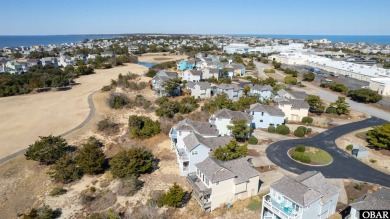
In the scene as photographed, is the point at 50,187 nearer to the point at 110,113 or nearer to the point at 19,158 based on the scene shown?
the point at 19,158

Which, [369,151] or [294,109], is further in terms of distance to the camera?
[294,109]

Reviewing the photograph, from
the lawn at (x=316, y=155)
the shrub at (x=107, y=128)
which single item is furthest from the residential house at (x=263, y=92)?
the shrub at (x=107, y=128)

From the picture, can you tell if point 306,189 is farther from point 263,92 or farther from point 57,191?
point 263,92

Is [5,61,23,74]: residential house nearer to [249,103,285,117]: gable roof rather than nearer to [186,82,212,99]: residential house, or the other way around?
[186,82,212,99]: residential house

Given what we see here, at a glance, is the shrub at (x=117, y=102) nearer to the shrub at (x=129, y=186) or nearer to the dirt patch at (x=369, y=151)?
the shrub at (x=129, y=186)

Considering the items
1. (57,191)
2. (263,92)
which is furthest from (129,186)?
(263,92)

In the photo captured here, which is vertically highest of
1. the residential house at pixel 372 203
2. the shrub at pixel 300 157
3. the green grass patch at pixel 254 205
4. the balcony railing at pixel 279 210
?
the residential house at pixel 372 203
